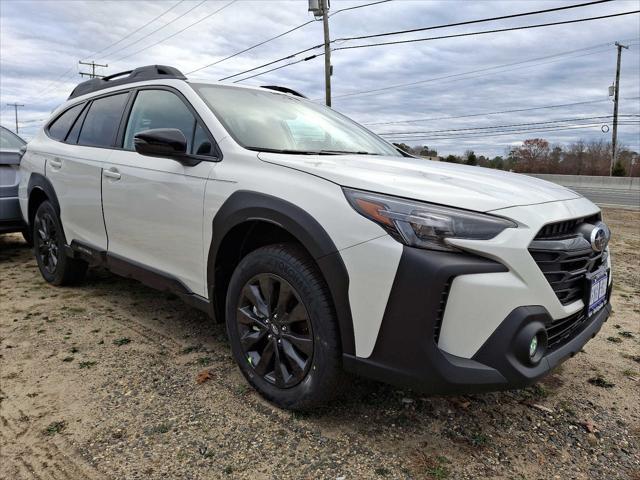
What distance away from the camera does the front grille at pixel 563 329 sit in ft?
6.88

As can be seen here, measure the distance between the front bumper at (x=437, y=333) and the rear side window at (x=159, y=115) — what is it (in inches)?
66.6

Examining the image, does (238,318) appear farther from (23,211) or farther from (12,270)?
(12,270)

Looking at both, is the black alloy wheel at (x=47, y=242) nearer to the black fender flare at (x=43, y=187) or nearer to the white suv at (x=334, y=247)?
the black fender flare at (x=43, y=187)

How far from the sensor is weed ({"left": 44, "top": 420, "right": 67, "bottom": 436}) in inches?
91.4

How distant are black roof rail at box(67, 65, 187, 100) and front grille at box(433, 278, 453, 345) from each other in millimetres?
2298

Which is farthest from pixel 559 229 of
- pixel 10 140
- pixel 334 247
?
pixel 10 140

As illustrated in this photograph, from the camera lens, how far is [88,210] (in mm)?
3795

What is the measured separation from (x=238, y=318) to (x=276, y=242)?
1.48 ft

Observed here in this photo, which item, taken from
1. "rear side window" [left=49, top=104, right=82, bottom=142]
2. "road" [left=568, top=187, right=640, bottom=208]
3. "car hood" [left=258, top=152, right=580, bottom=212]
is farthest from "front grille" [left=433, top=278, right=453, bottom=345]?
"road" [left=568, top=187, right=640, bottom=208]

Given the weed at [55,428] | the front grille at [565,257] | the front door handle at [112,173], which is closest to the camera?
the front grille at [565,257]

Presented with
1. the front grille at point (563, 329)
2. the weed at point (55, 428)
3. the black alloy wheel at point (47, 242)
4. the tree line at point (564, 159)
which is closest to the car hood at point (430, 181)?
the front grille at point (563, 329)

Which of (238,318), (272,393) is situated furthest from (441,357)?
(238,318)

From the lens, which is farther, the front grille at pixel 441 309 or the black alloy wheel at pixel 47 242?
the black alloy wheel at pixel 47 242

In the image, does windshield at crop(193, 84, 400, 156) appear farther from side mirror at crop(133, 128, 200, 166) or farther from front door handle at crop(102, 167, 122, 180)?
front door handle at crop(102, 167, 122, 180)
